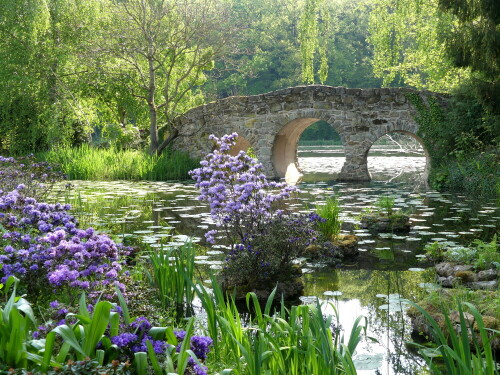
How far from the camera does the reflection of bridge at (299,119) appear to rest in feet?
47.8

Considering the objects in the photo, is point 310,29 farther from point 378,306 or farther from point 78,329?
point 78,329

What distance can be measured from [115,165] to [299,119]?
5.05 meters

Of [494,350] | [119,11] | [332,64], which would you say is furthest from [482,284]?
[332,64]

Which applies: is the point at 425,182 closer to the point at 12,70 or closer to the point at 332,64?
the point at 12,70

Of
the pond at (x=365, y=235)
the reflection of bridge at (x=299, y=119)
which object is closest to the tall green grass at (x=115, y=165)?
the reflection of bridge at (x=299, y=119)

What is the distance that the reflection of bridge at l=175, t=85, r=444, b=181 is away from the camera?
14.6 m

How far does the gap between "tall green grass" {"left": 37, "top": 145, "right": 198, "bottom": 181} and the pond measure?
5.04ft

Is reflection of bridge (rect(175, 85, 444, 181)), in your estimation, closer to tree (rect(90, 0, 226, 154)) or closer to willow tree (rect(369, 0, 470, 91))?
tree (rect(90, 0, 226, 154))

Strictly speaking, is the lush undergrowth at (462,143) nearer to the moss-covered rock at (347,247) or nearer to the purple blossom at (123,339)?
the moss-covered rock at (347,247)

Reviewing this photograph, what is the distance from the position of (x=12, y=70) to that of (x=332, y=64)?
102ft

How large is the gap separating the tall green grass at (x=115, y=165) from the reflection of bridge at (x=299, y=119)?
52.6 inches

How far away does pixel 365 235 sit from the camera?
6.74 metres

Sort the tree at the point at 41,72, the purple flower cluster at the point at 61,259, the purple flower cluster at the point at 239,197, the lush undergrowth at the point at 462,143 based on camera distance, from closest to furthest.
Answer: the purple flower cluster at the point at 61,259
the purple flower cluster at the point at 239,197
the lush undergrowth at the point at 462,143
the tree at the point at 41,72

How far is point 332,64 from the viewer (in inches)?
1759
